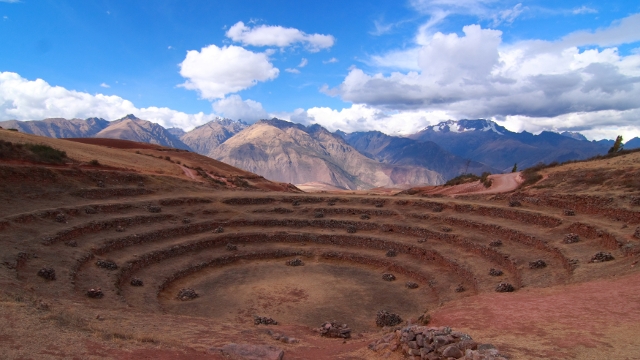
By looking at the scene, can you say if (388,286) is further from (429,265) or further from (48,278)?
(48,278)

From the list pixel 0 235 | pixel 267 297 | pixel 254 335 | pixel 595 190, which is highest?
pixel 595 190

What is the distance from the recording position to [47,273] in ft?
62.9

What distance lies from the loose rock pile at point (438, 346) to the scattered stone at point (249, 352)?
12.2 feet

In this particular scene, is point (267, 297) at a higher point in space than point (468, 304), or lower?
lower

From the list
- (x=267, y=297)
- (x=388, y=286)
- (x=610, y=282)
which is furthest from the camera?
(x=388, y=286)

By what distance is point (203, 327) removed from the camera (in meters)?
14.4

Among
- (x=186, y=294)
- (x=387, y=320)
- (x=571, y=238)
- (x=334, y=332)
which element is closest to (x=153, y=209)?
(x=186, y=294)

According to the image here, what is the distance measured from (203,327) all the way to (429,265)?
20.1 m

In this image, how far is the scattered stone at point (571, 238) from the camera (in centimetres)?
2409

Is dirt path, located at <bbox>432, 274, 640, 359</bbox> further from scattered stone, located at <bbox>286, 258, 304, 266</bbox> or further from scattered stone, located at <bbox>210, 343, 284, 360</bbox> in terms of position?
scattered stone, located at <bbox>286, 258, 304, 266</bbox>

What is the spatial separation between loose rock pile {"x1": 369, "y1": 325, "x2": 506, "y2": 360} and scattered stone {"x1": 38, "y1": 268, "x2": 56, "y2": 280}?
18466mm

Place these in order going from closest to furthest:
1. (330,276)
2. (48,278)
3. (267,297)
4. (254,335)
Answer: (254,335) < (48,278) < (267,297) < (330,276)

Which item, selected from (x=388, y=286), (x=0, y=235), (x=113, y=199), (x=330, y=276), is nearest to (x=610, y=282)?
(x=388, y=286)

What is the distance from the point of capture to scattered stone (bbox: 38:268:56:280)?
62.4ft
